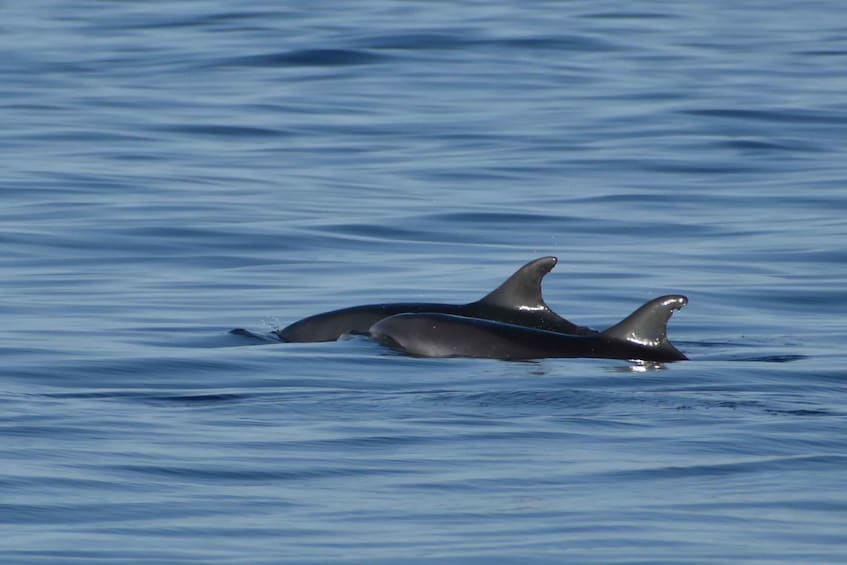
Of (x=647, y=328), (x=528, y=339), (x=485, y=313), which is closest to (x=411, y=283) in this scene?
(x=485, y=313)

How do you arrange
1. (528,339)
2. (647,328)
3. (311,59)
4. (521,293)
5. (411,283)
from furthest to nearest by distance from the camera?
(311,59)
(411,283)
(521,293)
(528,339)
(647,328)

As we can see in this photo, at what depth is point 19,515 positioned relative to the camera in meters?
7.59

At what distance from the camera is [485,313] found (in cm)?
1257

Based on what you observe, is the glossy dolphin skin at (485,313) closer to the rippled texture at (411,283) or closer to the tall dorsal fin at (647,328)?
the rippled texture at (411,283)

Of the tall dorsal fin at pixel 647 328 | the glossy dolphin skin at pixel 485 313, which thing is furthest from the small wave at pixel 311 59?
the tall dorsal fin at pixel 647 328

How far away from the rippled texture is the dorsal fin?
95 cm

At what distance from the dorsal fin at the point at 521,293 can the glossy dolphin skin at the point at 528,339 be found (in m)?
0.59

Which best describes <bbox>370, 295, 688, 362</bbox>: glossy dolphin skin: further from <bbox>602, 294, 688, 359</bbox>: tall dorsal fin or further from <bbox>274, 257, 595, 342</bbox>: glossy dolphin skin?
<bbox>274, 257, 595, 342</bbox>: glossy dolphin skin

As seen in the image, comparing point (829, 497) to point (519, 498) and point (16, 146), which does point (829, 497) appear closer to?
point (519, 498)

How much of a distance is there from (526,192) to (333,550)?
1273cm

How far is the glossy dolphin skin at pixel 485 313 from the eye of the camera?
1238cm

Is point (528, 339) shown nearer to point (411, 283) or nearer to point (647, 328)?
point (647, 328)

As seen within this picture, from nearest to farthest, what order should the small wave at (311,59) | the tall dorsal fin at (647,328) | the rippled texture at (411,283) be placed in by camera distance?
the rippled texture at (411,283), the tall dorsal fin at (647,328), the small wave at (311,59)

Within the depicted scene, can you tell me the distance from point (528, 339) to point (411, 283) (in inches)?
136
